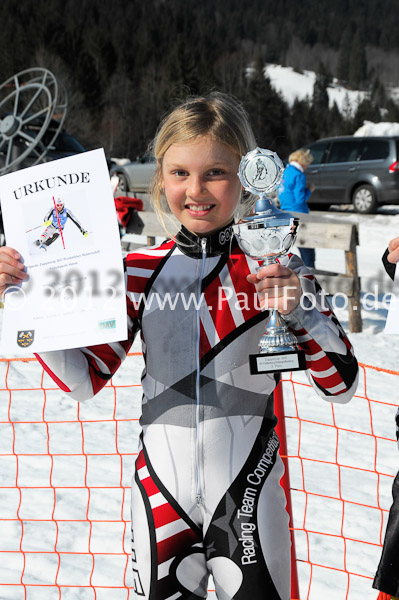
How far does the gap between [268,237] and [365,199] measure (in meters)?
13.5

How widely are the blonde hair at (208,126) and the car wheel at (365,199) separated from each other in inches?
511

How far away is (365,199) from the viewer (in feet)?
47.4

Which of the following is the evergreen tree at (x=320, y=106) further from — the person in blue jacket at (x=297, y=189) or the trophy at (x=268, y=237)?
the trophy at (x=268, y=237)

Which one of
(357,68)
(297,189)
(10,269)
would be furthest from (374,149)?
(357,68)

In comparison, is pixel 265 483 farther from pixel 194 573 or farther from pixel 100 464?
pixel 100 464

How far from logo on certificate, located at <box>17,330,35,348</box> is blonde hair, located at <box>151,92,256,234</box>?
0.53 metres

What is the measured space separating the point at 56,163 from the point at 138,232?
6.79 meters

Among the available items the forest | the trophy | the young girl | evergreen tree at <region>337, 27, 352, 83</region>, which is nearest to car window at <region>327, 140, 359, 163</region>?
the forest

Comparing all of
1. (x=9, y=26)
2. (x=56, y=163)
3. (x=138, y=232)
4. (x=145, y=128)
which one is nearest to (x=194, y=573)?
(x=56, y=163)

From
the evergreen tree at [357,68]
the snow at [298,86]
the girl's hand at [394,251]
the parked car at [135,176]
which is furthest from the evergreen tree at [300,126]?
the girl's hand at [394,251]

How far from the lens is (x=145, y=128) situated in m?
45.7

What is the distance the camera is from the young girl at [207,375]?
1604mm

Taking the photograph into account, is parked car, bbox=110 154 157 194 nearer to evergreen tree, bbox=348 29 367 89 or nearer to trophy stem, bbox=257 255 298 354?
trophy stem, bbox=257 255 298 354

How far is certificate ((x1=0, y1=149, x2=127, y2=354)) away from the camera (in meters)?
1.59
